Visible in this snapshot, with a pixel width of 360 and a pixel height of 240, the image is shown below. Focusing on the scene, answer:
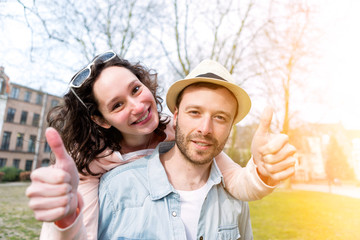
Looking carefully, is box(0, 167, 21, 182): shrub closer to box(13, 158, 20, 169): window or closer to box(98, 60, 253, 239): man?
box(13, 158, 20, 169): window

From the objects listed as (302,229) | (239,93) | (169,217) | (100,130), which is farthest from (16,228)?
(302,229)

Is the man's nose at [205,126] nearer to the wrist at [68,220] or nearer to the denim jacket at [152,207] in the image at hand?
the denim jacket at [152,207]

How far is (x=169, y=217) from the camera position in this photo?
1.49 metres

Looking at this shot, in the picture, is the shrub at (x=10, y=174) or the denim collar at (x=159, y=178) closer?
the denim collar at (x=159, y=178)

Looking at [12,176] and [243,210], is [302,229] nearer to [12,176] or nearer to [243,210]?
[243,210]

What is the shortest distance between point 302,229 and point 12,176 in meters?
26.2

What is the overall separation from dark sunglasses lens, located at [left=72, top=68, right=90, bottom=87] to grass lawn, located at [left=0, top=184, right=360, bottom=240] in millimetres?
6411

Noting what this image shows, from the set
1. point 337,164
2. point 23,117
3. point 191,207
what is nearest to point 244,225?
point 191,207

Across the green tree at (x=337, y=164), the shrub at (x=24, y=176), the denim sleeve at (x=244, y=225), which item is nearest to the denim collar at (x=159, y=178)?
the denim sleeve at (x=244, y=225)

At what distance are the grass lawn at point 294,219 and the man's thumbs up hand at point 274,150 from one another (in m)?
7.32

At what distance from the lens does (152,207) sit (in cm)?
152

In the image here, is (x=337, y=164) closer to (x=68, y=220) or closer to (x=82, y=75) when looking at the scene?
(x=82, y=75)

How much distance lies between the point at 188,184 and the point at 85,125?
3.18 ft

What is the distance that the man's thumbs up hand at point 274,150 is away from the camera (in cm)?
112
